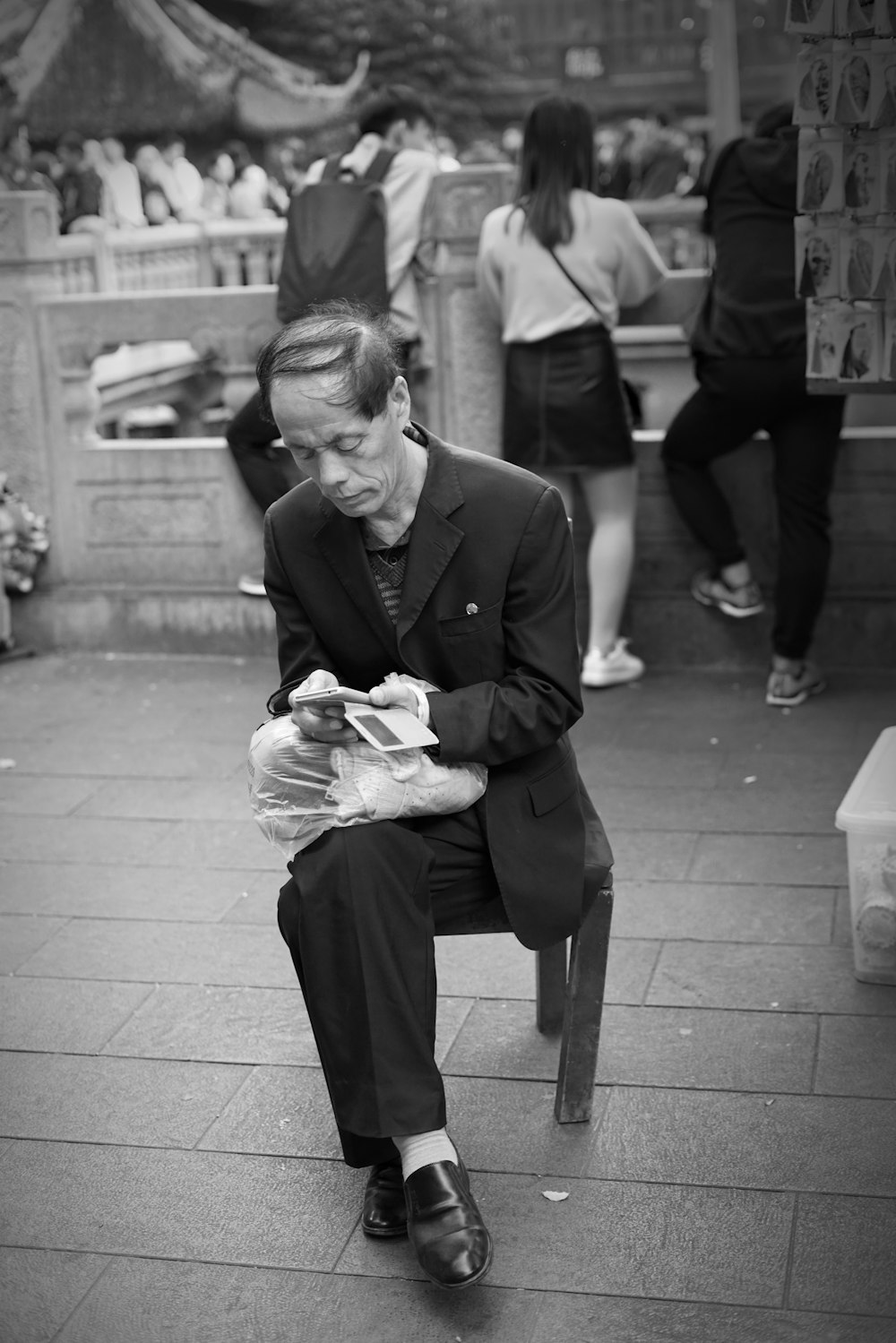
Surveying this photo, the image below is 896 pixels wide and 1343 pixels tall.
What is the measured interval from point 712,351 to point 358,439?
2899 mm

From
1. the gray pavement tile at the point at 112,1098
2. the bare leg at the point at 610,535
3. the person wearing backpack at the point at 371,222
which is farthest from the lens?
the person wearing backpack at the point at 371,222

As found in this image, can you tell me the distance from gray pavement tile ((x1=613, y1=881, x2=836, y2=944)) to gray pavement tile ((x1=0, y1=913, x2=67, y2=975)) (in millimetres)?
1332

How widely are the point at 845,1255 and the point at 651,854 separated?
1.77 m

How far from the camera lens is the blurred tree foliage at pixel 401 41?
30.8 m

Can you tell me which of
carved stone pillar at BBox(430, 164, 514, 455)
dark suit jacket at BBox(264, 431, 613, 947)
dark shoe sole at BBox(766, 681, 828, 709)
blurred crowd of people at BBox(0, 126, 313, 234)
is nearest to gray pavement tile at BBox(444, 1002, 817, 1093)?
dark suit jacket at BBox(264, 431, 613, 947)

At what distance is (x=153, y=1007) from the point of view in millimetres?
3514

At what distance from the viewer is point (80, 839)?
4551 mm

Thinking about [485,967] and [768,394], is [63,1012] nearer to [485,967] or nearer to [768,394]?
[485,967]

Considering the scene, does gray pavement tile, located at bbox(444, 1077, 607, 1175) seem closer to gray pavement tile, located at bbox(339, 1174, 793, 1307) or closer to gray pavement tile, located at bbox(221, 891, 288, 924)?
gray pavement tile, located at bbox(339, 1174, 793, 1307)

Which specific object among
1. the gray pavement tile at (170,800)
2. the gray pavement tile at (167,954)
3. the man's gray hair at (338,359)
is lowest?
the gray pavement tile at (170,800)

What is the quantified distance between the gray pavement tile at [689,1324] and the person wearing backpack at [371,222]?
3625 mm

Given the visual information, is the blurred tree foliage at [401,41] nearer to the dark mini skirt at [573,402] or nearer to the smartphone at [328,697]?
the dark mini skirt at [573,402]

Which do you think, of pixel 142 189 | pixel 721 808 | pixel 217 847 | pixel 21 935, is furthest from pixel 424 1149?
pixel 142 189

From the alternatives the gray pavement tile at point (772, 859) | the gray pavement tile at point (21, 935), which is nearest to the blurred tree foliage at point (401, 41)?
the gray pavement tile at point (772, 859)
